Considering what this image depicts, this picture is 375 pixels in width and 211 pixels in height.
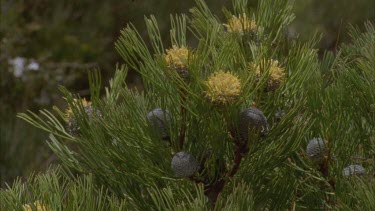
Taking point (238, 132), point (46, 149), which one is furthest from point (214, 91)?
point (46, 149)

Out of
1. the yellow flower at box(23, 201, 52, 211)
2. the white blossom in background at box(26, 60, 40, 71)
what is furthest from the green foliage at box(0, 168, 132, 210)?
the white blossom in background at box(26, 60, 40, 71)

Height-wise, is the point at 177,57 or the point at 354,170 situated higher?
the point at 177,57

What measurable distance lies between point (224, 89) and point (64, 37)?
2040 millimetres

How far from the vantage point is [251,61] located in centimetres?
57

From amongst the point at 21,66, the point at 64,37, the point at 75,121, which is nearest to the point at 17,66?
the point at 21,66

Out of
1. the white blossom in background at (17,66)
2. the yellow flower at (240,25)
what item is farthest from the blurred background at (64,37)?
the yellow flower at (240,25)

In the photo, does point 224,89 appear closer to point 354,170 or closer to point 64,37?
point 354,170

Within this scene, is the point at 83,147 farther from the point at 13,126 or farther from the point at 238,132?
the point at 13,126

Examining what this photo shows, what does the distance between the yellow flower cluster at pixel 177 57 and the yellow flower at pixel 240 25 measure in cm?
5

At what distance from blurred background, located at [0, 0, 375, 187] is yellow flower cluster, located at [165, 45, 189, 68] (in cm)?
164

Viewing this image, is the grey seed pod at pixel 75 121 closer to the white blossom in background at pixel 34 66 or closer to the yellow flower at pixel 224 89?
the yellow flower at pixel 224 89

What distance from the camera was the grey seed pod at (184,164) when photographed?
0.54m

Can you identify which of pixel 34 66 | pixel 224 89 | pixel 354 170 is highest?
pixel 224 89

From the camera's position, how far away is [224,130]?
0.54 m
